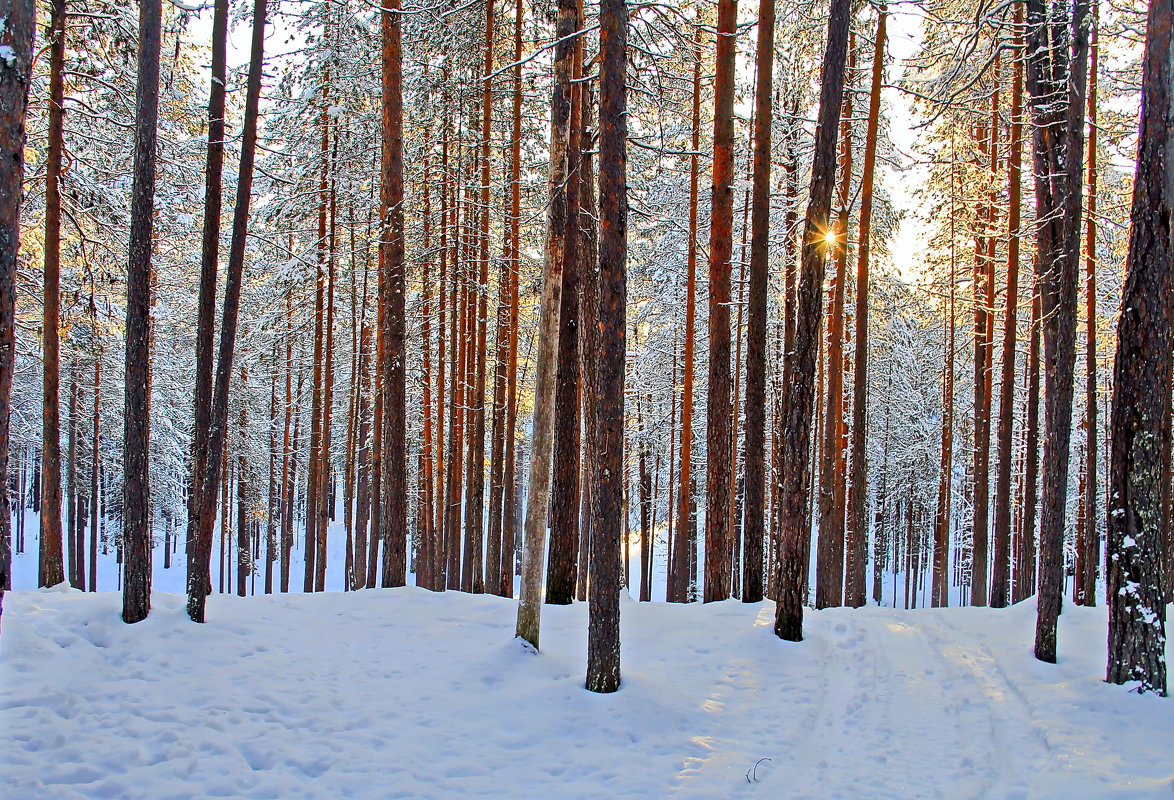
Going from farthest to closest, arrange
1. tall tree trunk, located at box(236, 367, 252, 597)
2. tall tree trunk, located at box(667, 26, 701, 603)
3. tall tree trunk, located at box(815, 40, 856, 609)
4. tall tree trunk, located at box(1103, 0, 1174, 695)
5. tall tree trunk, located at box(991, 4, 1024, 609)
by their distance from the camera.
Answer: tall tree trunk, located at box(236, 367, 252, 597) < tall tree trunk, located at box(815, 40, 856, 609) < tall tree trunk, located at box(667, 26, 701, 603) < tall tree trunk, located at box(991, 4, 1024, 609) < tall tree trunk, located at box(1103, 0, 1174, 695)

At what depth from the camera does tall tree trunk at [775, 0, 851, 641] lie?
916 centimetres

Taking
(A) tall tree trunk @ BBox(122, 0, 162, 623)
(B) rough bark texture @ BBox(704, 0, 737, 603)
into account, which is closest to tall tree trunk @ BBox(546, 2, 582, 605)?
(B) rough bark texture @ BBox(704, 0, 737, 603)

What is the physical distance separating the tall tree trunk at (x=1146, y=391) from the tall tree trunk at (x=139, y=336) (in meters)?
11.0

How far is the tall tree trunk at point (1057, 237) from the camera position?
8781 mm

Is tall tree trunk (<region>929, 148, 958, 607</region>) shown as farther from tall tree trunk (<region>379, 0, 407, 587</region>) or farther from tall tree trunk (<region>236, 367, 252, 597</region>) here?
tall tree trunk (<region>236, 367, 252, 597</region>)

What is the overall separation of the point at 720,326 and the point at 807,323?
7.22 ft

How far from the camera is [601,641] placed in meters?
7.38

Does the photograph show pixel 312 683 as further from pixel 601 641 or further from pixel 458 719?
pixel 601 641

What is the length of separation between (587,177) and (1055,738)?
27.9 feet

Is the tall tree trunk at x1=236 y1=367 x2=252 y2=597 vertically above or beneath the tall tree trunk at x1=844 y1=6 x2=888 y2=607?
beneath

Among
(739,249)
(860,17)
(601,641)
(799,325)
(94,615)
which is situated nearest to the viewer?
(601,641)

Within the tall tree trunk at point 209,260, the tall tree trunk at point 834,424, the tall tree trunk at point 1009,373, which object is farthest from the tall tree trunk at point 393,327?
the tall tree trunk at point 1009,373

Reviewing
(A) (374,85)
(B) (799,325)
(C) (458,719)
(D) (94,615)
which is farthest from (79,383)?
(B) (799,325)

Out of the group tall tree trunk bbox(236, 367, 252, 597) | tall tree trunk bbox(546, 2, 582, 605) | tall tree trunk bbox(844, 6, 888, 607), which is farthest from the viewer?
tall tree trunk bbox(236, 367, 252, 597)
